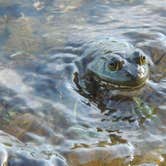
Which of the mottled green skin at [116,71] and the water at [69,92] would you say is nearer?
the water at [69,92]

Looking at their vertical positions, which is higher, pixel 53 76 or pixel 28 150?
pixel 28 150

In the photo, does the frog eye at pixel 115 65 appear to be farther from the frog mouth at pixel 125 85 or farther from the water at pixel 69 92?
the water at pixel 69 92

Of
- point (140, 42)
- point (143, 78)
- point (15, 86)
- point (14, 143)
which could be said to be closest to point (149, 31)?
point (140, 42)

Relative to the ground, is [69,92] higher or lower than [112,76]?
lower

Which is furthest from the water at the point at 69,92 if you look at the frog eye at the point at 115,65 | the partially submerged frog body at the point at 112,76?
the frog eye at the point at 115,65

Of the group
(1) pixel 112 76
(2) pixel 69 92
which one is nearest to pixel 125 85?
(1) pixel 112 76

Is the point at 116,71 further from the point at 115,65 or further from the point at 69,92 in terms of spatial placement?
the point at 69,92

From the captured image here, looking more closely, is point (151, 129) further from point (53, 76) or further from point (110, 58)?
point (53, 76)
